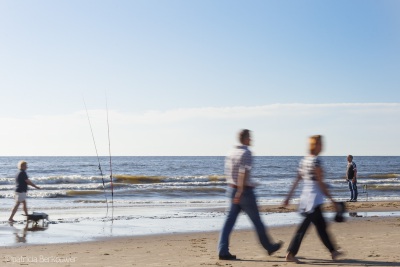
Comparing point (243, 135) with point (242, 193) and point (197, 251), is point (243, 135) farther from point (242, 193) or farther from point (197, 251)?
point (197, 251)

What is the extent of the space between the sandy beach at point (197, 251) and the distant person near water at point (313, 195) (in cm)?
29

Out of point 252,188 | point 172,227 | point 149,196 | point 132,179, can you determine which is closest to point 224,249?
point 252,188

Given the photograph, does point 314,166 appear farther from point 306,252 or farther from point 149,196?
point 149,196

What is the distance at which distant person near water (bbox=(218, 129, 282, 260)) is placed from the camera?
709 centimetres

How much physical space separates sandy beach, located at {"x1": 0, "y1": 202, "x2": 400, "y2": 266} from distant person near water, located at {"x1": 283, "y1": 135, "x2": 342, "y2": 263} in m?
0.29

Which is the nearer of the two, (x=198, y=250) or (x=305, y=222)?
(x=305, y=222)

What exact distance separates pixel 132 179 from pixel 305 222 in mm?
37798

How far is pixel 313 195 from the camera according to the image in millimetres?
6871

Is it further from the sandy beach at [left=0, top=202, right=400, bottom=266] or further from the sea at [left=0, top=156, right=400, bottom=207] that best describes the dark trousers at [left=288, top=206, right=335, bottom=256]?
the sea at [left=0, top=156, right=400, bottom=207]

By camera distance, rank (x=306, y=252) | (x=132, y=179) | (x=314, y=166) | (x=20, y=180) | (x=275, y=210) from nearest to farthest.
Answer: (x=314, y=166) < (x=306, y=252) < (x=20, y=180) < (x=275, y=210) < (x=132, y=179)

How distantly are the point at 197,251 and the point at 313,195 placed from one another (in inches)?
93.4

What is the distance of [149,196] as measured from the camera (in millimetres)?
24906

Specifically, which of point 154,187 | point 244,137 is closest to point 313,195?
point 244,137

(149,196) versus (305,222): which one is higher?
(305,222)
